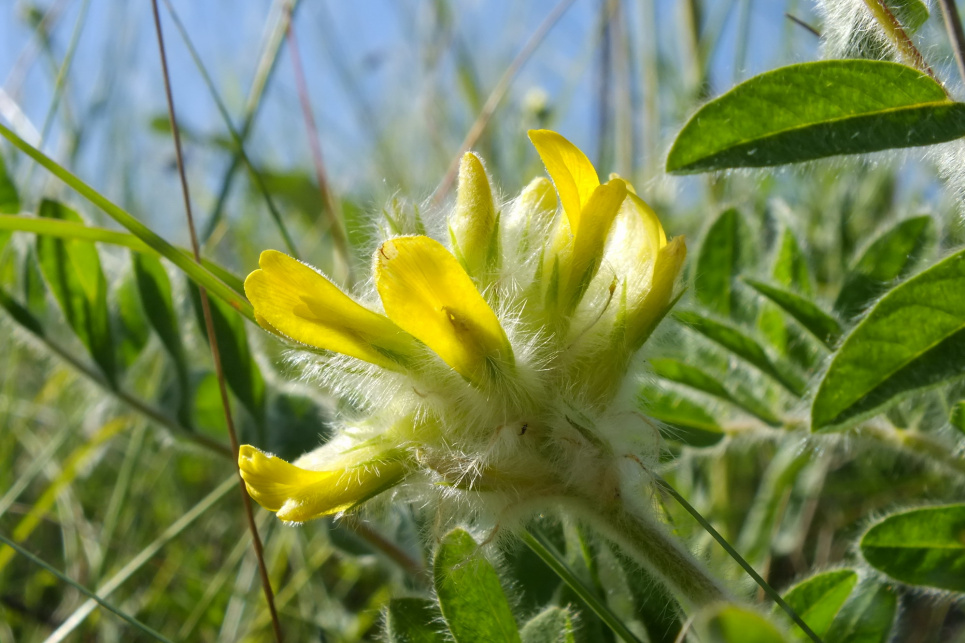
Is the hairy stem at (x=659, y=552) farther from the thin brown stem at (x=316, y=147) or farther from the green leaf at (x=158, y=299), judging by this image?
the thin brown stem at (x=316, y=147)

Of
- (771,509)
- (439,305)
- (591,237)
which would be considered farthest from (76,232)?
(771,509)

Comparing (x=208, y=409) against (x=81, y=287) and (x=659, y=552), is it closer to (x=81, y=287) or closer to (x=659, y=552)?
(x=81, y=287)

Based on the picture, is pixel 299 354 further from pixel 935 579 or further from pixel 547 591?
pixel 935 579

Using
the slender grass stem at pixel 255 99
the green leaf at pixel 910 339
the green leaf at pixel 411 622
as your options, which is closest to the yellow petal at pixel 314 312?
the green leaf at pixel 411 622

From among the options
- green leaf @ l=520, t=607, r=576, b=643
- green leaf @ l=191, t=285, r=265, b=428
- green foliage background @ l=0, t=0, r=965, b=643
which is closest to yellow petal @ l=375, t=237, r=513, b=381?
green foliage background @ l=0, t=0, r=965, b=643

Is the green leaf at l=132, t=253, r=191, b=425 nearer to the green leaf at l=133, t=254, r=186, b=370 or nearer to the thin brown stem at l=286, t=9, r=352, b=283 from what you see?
the green leaf at l=133, t=254, r=186, b=370

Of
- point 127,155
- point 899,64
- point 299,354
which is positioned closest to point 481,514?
point 299,354
